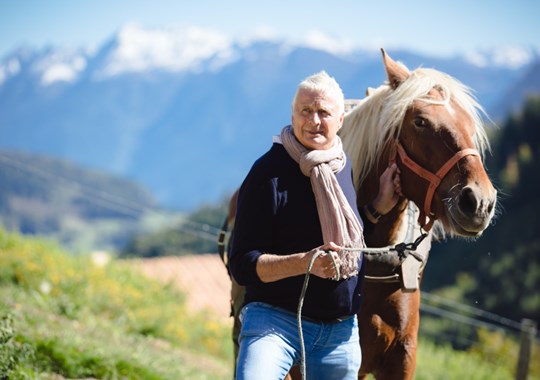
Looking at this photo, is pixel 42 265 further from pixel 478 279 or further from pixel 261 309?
pixel 478 279

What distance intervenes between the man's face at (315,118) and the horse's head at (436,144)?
0.59m

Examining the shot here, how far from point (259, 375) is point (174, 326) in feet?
24.5

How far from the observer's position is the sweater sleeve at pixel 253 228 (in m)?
2.53

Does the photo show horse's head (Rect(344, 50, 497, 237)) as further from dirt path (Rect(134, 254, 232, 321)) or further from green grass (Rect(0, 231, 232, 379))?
dirt path (Rect(134, 254, 232, 321))

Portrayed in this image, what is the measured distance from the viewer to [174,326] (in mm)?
9680

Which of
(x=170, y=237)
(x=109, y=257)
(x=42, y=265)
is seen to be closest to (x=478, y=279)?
(x=170, y=237)

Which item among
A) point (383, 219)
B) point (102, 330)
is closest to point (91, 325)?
point (102, 330)

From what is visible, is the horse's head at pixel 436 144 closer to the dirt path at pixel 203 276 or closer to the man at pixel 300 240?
the man at pixel 300 240

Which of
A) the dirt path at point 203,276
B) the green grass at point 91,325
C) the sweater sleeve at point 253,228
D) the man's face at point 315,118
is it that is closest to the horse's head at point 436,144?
the man's face at point 315,118

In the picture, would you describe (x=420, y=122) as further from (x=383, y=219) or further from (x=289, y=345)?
(x=289, y=345)

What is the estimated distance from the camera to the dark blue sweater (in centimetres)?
254

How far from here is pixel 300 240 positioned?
8.43 feet

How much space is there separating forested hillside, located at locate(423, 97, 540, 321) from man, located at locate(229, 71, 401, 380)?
38.5 metres

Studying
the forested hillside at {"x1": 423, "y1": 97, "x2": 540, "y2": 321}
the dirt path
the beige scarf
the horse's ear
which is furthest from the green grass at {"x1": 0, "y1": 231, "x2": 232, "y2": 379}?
the forested hillside at {"x1": 423, "y1": 97, "x2": 540, "y2": 321}
